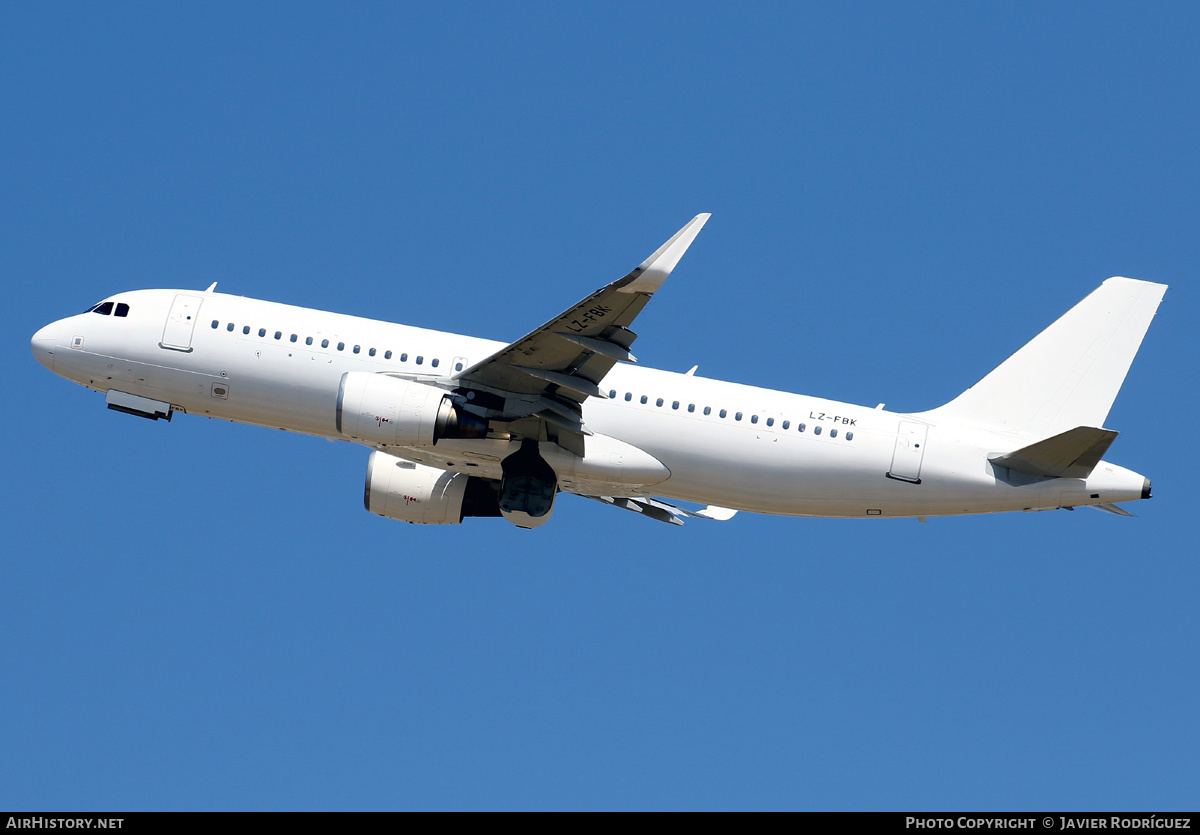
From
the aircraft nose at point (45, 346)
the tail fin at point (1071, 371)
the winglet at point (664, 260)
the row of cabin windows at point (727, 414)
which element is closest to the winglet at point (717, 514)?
the row of cabin windows at point (727, 414)

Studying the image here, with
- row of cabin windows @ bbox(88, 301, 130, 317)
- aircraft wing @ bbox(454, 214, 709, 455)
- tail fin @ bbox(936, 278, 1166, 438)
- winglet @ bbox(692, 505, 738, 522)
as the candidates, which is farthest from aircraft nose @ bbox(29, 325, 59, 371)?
tail fin @ bbox(936, 278, 1166, 438)

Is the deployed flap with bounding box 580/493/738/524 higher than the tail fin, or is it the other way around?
the tail fin

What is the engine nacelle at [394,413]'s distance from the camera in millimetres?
30281

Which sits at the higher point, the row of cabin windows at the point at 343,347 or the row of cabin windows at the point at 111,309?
the row of cabin windows at the point at 111,309

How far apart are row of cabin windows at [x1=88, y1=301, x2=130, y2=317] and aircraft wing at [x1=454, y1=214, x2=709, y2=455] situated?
379 inches

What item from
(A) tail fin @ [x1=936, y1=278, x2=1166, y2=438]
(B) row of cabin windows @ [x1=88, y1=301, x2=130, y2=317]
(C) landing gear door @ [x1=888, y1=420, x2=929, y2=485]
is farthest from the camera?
(B) row of cabin windows @ [x1=88, y1=301, x2=130, y2=317]

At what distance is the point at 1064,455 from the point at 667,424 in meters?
9.60

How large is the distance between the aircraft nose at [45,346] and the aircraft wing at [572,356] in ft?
37.5

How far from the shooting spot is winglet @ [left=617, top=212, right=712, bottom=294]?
26781mm

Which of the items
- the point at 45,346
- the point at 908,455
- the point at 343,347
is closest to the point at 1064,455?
the point at 908,455

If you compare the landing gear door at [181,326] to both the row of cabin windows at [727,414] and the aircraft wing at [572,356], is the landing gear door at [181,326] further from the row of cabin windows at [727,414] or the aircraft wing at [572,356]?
the row of cabin windows at [727,414]

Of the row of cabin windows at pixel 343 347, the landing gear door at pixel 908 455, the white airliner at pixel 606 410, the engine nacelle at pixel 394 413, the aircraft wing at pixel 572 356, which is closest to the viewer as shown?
the aircraft wing at pixel 572 356

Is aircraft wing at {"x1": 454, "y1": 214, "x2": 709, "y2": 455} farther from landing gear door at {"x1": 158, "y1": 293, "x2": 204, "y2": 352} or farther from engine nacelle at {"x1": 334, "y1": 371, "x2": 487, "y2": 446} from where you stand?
landing gear door at {"x1": 158, "y1": 293, "x2": 204, "y2": 352}
